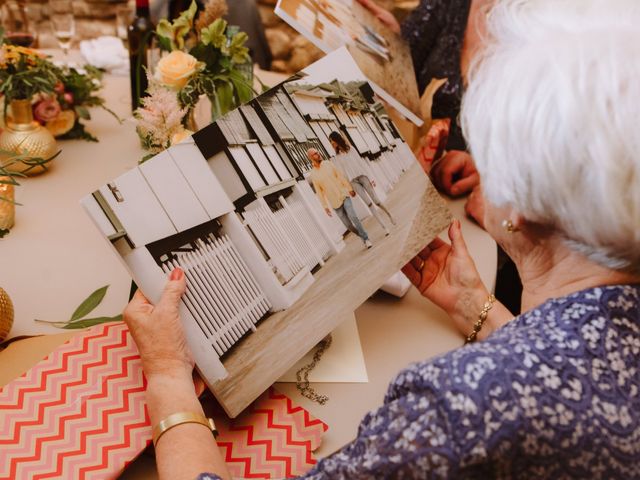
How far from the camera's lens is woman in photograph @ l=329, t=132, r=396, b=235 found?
1067mm

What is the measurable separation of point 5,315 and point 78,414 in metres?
0.26

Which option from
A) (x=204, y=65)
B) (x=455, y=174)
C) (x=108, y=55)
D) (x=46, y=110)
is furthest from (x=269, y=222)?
(x=108, y=55)

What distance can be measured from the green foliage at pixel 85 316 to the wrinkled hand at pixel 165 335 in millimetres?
191

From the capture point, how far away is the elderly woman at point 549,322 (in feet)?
2.04

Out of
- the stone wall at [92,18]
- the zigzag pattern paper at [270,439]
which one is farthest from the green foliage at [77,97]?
the stone wall at [92,18]

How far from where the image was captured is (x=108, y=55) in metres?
2.10

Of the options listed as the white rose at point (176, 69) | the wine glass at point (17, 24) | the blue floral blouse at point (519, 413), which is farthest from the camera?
the wine glass at point (17, 24)

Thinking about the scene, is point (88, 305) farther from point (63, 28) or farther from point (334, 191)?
point (63, 28)

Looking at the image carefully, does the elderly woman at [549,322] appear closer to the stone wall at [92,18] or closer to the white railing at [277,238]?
the white railing at [277,238]

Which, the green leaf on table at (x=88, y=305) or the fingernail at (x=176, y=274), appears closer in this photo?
the fingernail at (x=176, y=274)

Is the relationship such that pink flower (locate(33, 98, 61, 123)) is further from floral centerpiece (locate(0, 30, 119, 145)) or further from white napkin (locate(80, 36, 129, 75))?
white napkin (locate(80, 36, 129, 75))

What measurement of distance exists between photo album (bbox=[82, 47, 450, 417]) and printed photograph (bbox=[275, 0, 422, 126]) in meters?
0.23

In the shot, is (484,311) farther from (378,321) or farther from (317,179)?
(317,179)

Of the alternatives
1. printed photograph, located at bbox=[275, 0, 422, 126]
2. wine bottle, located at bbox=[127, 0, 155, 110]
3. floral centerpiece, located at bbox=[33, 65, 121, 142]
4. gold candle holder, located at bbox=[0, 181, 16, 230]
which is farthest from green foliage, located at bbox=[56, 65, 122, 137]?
printed photograph, located at bbox=[275, 0, 422, 126]
